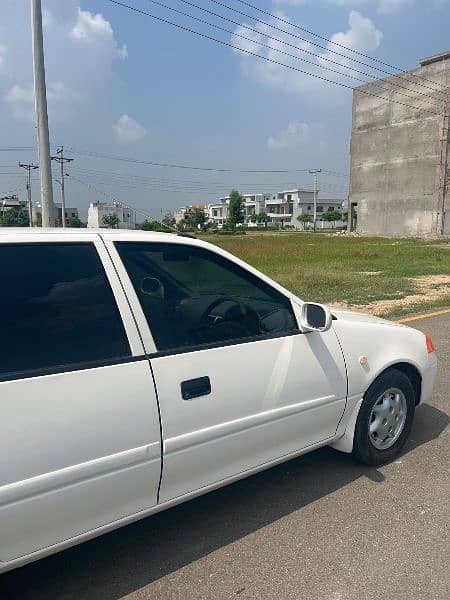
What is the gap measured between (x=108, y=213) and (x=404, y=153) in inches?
1940

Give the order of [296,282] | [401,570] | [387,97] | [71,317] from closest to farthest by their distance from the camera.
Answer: [71,317] < [401,570] < [296,282] < [387,97]

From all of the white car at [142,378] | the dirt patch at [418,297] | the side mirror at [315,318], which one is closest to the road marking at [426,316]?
the dirt patch at [418,297]

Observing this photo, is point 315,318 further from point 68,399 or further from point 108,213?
point 108,213

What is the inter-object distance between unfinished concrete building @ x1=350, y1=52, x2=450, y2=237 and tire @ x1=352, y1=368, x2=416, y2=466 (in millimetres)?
45715

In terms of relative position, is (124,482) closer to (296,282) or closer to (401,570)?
(401,570)

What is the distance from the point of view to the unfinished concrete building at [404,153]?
44.3 metres

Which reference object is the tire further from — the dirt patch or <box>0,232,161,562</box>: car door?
the dirt patch

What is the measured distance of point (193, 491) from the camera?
7.81 ft

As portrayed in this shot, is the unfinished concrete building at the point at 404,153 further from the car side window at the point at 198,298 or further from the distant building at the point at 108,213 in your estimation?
the car side window at the point at 198,298

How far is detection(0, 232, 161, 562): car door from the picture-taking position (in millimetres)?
1812

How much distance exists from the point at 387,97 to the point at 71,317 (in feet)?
179

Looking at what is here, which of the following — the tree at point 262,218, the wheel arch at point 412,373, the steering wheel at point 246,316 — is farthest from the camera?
the tree at point 262,218

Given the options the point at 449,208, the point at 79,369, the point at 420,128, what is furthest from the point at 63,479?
the point at 420,128

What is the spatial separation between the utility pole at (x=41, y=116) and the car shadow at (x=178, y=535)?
9829 millimetres
